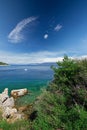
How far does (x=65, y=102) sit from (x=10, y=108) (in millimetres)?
10157

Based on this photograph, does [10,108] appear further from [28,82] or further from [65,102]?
[28,82]

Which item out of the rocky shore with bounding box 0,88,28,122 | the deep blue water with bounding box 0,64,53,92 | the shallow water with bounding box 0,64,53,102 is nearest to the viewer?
the rocky shore with bounding box 0,88,28,122

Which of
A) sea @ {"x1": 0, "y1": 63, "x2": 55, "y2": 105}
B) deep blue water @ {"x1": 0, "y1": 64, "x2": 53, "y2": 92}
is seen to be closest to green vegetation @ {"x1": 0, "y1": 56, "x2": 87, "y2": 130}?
sea @ {"x1": 0, "y1": 63, "x2": 55, "y2": 105}

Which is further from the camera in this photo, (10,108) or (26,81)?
(26,81)

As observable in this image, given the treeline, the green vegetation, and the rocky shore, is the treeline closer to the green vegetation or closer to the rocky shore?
the green vegetation

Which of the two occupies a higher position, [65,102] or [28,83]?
[65,102]

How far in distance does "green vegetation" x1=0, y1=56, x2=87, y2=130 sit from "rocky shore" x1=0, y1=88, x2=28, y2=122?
3.73 m

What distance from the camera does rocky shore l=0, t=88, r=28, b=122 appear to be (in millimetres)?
17453

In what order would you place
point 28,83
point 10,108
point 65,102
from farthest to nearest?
point 28,83 → point 10,108 → point 65,102

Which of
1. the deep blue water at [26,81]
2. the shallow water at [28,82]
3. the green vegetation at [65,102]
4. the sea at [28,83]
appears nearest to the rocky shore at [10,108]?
the sea at [28,83]

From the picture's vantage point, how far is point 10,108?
21391 millimetres

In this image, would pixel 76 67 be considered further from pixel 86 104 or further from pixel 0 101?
pixel 0 101

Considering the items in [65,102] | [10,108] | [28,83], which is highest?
[65,102]

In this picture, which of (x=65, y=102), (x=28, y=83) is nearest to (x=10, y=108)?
(x=65, y=102)
